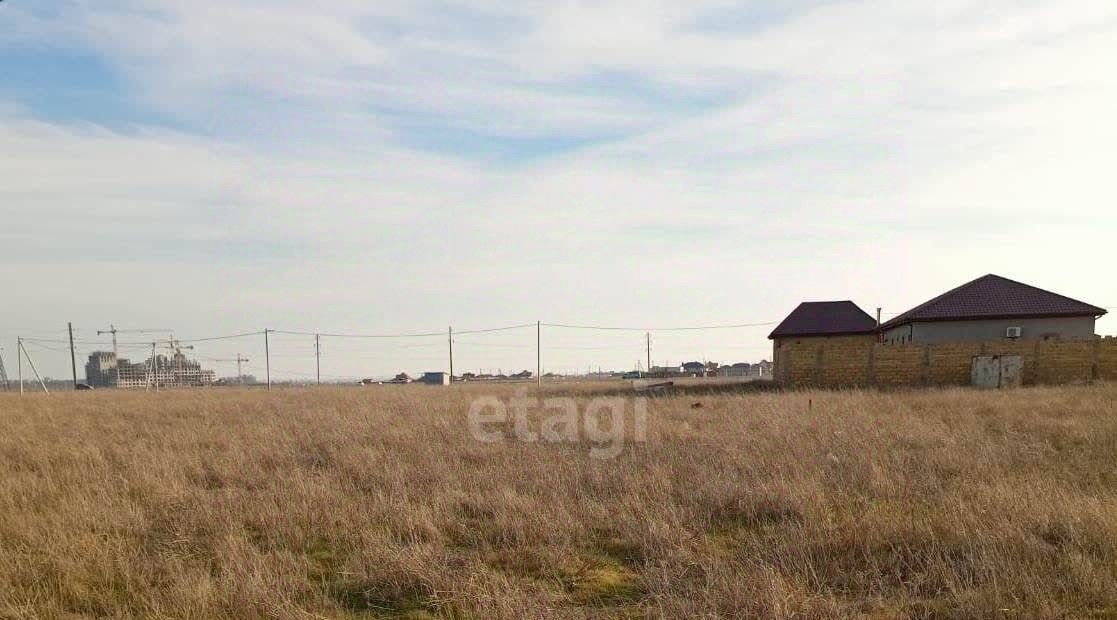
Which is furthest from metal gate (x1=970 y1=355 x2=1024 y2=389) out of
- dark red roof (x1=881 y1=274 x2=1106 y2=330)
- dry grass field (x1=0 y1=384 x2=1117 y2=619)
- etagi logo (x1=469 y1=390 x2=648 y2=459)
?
dry grass field (x1=0 y1=384 x2=1117 y2=619)

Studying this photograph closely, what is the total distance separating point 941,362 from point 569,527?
20.0 m

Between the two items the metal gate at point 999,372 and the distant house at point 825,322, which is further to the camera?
the distant house at point 825,322

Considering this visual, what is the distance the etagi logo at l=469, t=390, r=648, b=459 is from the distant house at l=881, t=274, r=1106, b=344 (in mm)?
15361

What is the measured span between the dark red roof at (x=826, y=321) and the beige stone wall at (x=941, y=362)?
37.1 feet

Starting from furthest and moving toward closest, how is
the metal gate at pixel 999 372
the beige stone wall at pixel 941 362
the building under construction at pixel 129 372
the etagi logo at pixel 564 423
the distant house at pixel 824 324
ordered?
the building under construction at pixel 129 372, the distant house at pixel 824 324, the beige stone wall at pixel 941 362, the metal gate at pixel 999 372, the etagi logo at pixel 564 423

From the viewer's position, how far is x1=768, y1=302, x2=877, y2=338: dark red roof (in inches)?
1292

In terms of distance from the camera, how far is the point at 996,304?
25.3 meters

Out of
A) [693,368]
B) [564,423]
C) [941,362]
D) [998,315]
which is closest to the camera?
[564,423]

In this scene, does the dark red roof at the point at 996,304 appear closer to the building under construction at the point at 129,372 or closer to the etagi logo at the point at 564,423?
the etagi logo at the point at 564,423

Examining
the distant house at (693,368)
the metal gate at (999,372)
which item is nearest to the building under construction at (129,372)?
the distant house at (693,368)

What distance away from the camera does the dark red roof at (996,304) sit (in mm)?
24625

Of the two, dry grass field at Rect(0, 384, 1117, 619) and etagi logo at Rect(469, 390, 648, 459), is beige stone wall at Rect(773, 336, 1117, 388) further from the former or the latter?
dry grass field at Rect(0, 384, 1117, 619)

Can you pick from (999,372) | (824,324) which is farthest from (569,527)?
(824,324)

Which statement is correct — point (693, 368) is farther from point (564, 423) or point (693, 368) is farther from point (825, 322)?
point (564, 423)
